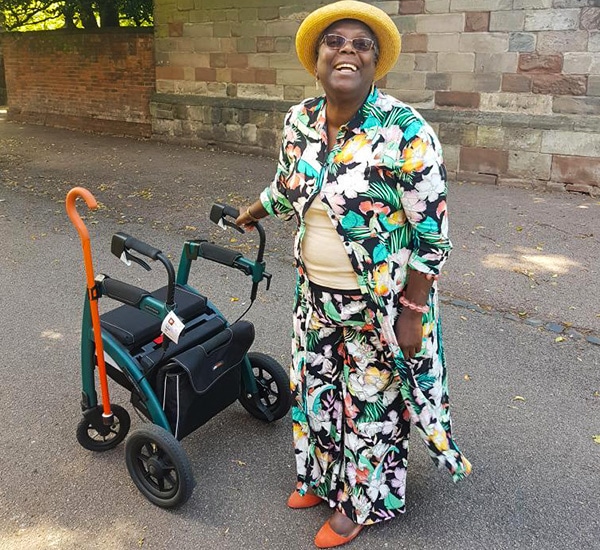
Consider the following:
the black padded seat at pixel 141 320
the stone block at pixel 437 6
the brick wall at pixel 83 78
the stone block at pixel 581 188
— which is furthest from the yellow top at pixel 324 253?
the brick wall at pixel 83 78

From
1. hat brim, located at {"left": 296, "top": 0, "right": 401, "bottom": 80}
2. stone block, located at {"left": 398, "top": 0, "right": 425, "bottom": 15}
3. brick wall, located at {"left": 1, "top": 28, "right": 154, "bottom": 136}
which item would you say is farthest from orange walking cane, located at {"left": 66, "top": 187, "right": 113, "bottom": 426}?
brick wall, located at {"left": 1, "top": 28, "right": 154, "bottom": 136}

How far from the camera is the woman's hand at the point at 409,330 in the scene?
2.28 metres

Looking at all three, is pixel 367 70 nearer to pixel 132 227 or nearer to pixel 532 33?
pixel 132 227

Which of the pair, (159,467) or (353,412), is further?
(159,467)

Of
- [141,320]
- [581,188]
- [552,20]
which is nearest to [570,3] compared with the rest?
[552,20]

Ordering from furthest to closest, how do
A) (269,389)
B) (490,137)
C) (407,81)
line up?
1. (407,81)
2. (490,137)
3. (269,389)

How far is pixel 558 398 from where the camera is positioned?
144 inches

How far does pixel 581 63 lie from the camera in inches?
312

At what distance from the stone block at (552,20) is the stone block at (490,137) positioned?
1307 millimetres

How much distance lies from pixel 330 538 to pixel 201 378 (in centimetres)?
84

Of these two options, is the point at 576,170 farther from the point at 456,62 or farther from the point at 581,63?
the point at 456,62

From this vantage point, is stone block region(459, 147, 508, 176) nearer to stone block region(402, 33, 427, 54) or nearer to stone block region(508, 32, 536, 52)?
stone block region(508, 32, 536, 52)

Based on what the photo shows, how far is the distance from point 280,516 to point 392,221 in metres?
1.40

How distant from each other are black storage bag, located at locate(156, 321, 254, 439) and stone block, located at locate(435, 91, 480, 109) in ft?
22.9
